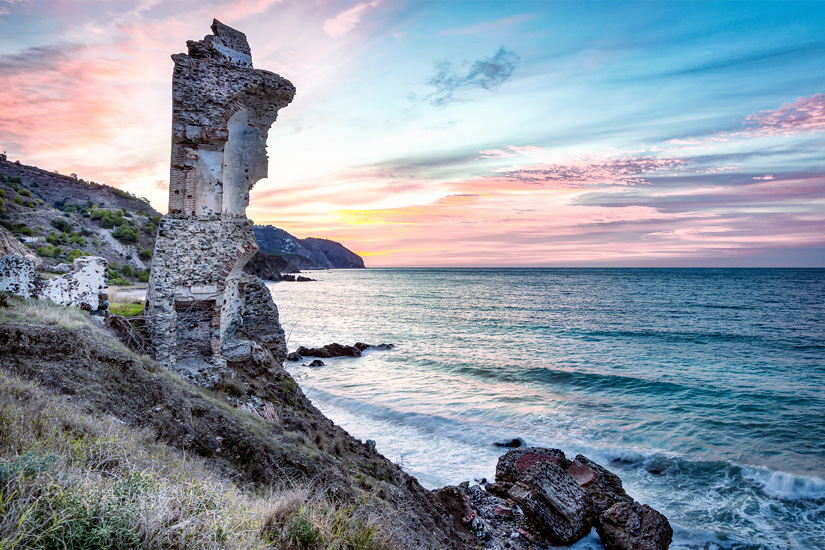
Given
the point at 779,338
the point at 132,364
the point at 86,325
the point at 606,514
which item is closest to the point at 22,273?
the point at 86,325

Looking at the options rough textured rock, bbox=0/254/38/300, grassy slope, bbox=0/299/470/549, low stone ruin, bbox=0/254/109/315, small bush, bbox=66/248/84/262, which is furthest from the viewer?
small bush, bbox=66/248/84/262

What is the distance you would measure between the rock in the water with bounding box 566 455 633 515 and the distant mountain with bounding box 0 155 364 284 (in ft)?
94.0

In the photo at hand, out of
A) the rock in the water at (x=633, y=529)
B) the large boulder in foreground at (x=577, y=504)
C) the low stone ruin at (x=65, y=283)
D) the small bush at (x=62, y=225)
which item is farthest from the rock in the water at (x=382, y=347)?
the small bush at (x=62, y=225)

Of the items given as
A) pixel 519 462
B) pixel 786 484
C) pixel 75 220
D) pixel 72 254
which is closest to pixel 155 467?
pixel 519 462

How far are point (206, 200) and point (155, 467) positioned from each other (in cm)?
732

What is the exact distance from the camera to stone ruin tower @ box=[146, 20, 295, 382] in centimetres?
1001

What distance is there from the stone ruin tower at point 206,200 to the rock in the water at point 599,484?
9372 millimetres

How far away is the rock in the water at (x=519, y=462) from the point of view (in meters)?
11.2

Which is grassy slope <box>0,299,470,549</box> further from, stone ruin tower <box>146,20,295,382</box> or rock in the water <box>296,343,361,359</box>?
rock in the water <box>296,343,361,359</box>

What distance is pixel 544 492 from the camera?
9.73 meters

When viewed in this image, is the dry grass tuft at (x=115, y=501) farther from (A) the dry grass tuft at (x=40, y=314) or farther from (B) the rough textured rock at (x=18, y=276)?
(B) the rough textured rock at (x=18, y=276)

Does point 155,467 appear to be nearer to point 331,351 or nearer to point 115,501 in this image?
point 115,501

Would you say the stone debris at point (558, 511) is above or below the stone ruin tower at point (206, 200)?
below

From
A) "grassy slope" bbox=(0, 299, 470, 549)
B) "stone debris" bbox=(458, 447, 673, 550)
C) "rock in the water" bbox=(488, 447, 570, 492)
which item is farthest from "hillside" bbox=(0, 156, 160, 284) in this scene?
"stone debris" bbox=(458, 447, 673, 550)
